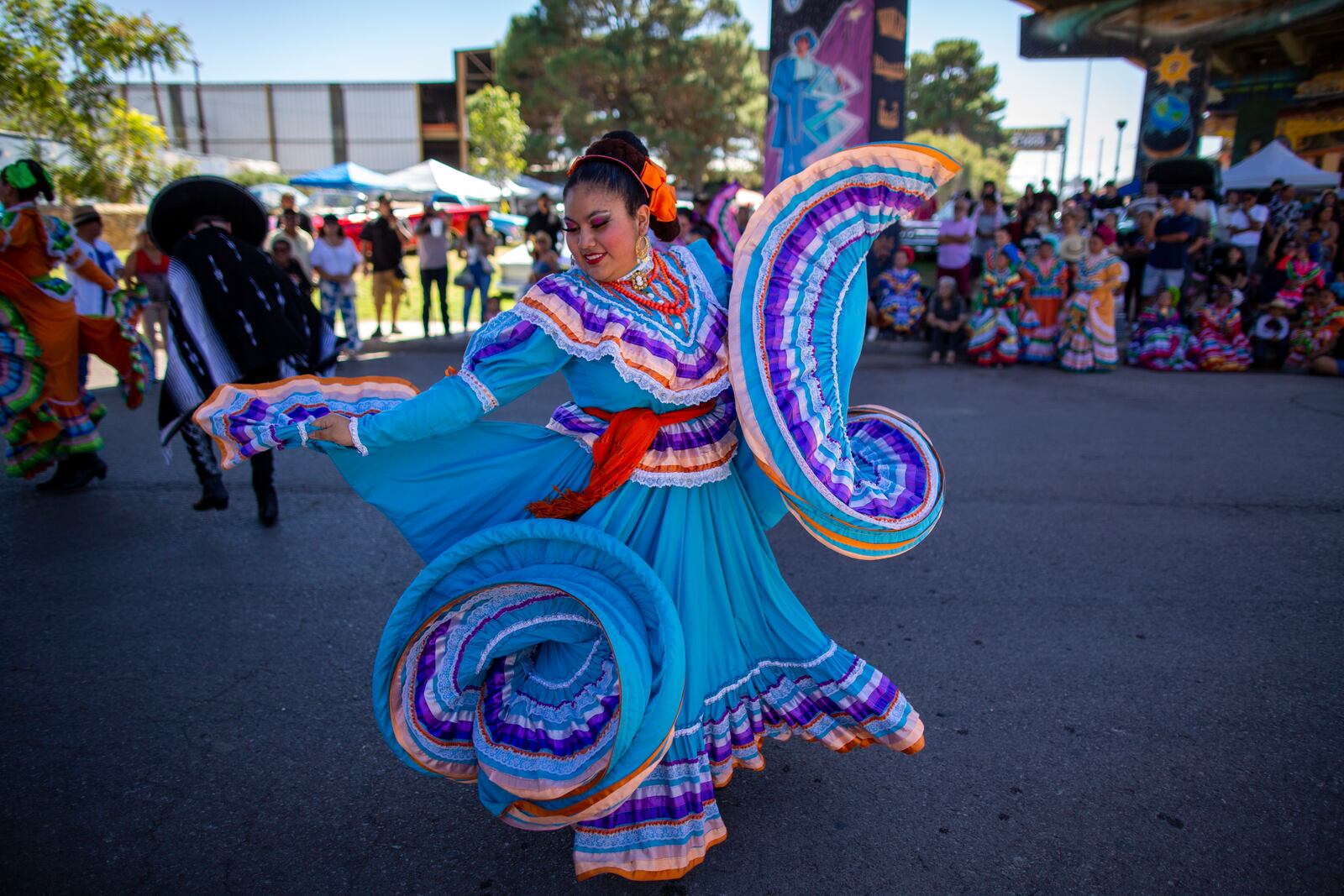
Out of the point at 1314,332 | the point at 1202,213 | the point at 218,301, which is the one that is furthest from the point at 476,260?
the point at 1202,213

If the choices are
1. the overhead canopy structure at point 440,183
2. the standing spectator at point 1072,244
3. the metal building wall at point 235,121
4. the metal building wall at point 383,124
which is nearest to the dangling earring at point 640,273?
the standing spectator at point 1072,244

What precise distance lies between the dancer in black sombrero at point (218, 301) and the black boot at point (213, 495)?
38 cm

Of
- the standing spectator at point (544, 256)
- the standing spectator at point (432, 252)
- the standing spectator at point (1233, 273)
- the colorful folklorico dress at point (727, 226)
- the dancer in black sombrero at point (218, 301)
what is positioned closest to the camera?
the colorful folklorico dress at point (727, 226)

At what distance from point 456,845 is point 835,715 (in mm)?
1117

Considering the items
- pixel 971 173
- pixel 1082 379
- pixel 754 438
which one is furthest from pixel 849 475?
pixel 971 173

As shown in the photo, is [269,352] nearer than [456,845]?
No

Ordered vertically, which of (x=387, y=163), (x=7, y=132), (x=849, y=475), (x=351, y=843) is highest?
(x=387, y=163)

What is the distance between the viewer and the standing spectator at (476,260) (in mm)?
11602

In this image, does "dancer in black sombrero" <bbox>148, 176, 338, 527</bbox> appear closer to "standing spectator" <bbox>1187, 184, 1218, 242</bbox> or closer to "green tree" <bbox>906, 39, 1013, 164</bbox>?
"standing spectator" <bbox>1187, 184, 1218, 242</bbox>

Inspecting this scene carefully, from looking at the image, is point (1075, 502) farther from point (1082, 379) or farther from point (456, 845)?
point (1082, 379)

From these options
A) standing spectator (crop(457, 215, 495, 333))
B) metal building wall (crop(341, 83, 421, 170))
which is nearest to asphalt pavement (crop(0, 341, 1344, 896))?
standing spectator (crop(457, 215, 495, 333))

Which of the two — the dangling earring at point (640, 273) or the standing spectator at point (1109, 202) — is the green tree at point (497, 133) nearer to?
the standing spectator at point (1109, 202)

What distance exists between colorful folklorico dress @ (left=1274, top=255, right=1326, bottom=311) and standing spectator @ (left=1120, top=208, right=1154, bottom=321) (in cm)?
187

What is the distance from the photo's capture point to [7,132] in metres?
14.5
